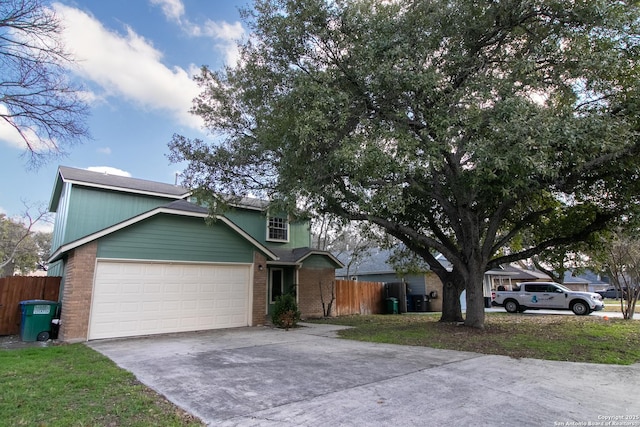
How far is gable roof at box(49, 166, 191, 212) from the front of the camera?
14445mm

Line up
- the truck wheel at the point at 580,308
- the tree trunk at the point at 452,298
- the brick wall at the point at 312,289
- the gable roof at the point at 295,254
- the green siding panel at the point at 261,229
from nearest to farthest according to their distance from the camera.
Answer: the tree trunk at the point at 452,298, the gable roof at the point at 295,254, the brick wall at the point at 312,289, the green siding panel at the point at 261,229, the truck wheel at the point at 580,308

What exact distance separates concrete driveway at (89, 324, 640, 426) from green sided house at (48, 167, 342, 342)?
8.26 feet

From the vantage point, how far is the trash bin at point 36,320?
10.1 metres

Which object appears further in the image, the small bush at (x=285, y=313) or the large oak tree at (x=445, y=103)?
the small bush at (x=285, y=313)

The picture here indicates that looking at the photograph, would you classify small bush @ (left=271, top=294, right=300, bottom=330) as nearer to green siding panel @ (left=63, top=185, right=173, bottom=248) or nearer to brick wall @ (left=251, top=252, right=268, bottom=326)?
brick wall @ (left=251, top=252, right=268, bottom=326)

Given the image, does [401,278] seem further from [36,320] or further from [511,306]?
[36,320]

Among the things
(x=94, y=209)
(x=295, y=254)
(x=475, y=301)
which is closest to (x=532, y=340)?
(x=475, y=301)

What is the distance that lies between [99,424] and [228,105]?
40.1 ft

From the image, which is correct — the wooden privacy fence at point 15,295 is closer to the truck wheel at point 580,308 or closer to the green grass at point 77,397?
the green grass at point 77,397

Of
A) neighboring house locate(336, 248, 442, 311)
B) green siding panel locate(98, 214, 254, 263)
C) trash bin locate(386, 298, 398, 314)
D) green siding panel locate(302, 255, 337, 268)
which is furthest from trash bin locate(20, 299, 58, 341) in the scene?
trash bin locate(386, 298, 398, 314)

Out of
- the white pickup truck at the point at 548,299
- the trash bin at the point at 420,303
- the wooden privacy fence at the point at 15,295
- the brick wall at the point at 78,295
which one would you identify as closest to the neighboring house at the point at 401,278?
the trash bin at the point at 420,303

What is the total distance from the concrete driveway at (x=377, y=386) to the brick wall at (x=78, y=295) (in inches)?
85.7

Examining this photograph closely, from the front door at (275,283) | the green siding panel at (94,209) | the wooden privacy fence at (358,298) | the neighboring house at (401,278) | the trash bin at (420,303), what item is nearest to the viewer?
the green siding panel at (94,209)

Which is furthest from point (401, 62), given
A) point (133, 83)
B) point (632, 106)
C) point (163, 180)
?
point (163, 180)
